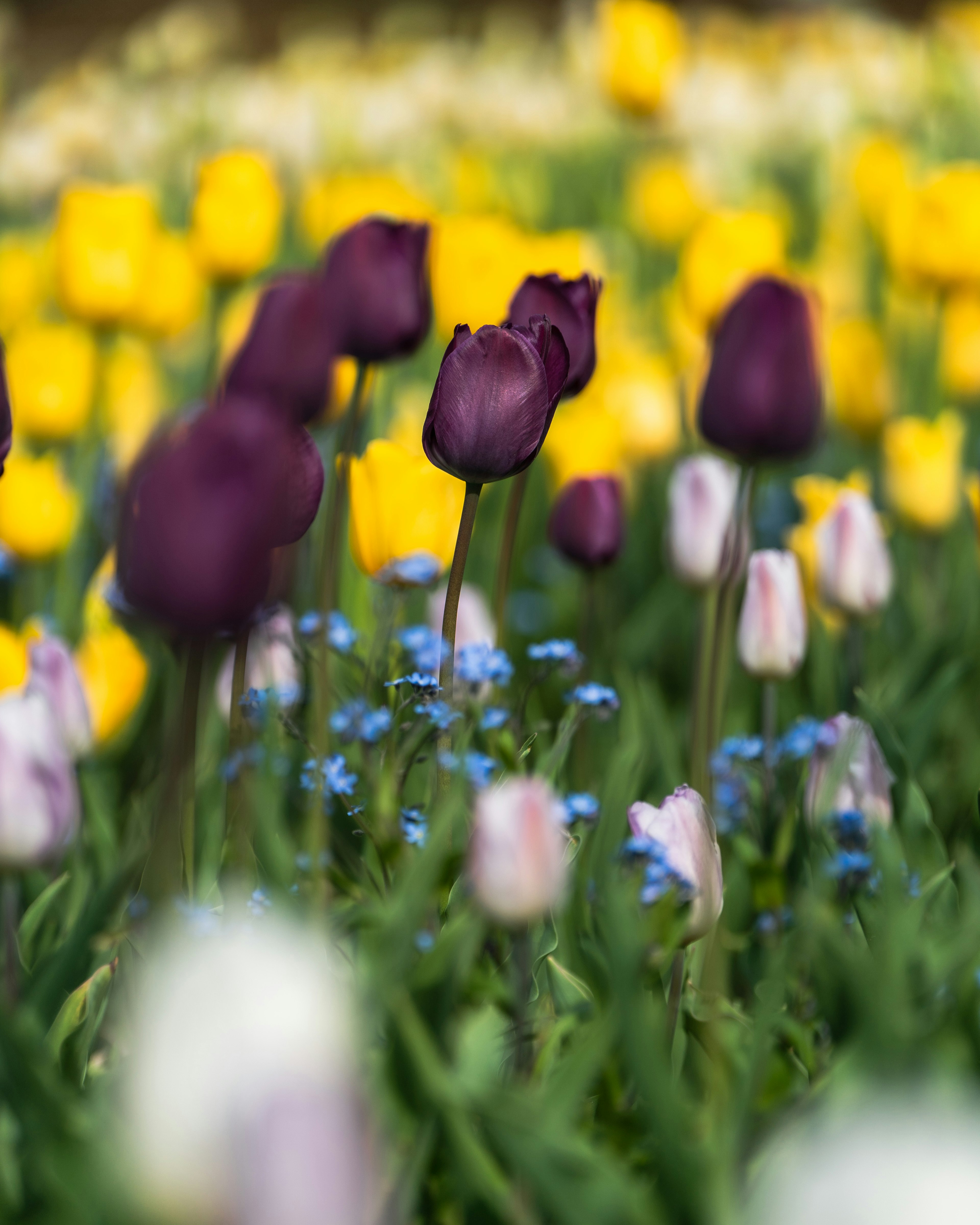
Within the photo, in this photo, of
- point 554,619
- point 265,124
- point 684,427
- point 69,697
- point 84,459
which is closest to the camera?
point 69,697

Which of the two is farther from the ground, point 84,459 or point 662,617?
point 84,459

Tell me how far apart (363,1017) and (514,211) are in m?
3.98

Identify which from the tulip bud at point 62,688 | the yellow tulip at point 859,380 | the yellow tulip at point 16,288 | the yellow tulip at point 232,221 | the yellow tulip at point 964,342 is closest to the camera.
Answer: the tulip bud at point 62,688

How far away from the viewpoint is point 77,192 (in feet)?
7.13

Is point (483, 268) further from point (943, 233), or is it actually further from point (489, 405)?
point (489, 405)

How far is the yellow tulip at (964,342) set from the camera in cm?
242

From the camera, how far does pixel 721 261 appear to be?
2236mm

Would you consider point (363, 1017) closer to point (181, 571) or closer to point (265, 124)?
point (181, 571)

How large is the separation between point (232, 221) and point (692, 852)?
1.57 m

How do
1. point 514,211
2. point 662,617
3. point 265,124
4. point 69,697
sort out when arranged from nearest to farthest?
point 69,697 < point 662,617 < point 514,211 < point 265,124

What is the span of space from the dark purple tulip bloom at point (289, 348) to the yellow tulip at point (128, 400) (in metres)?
1.02

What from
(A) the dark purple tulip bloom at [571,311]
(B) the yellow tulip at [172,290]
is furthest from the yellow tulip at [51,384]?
(A) the dark purple tulip bloom at [571,311]

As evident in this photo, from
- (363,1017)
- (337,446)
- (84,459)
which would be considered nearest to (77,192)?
(84,459)

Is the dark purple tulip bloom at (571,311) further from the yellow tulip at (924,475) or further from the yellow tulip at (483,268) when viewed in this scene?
the yellow tulip at (924,475)
